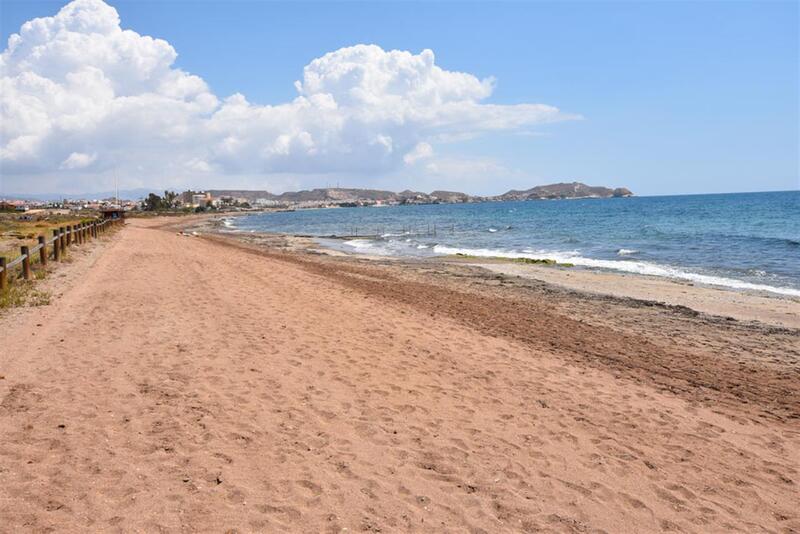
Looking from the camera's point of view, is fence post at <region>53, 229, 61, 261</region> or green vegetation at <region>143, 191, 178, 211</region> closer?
fence post at <region>53, 229, 61, 261</region>

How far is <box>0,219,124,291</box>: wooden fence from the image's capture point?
11987mm

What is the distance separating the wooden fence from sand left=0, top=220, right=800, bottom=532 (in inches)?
58.9

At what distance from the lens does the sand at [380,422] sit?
14.4 feet

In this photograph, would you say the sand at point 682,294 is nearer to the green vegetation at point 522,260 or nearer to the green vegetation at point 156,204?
the green vegetation at point 522,260

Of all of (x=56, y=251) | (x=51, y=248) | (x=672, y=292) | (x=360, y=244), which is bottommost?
(x=360, y=244)

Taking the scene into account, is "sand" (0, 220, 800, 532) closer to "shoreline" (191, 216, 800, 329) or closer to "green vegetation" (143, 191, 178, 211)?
"shoreline" (191, 216, 800, 329)

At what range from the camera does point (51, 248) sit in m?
20.1

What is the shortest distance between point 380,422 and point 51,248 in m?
18.9

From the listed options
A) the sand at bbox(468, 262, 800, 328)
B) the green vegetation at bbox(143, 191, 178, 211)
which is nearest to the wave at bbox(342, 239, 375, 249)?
the sand at bbox(468, 262, 800, 328)

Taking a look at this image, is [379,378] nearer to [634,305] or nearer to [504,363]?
[504,363]

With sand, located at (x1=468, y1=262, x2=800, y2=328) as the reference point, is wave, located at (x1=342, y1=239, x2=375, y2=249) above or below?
below

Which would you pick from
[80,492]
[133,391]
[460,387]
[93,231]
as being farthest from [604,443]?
[93,231]

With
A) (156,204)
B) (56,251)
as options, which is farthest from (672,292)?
(156,204)

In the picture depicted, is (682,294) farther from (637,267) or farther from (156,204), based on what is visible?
(156,204)
